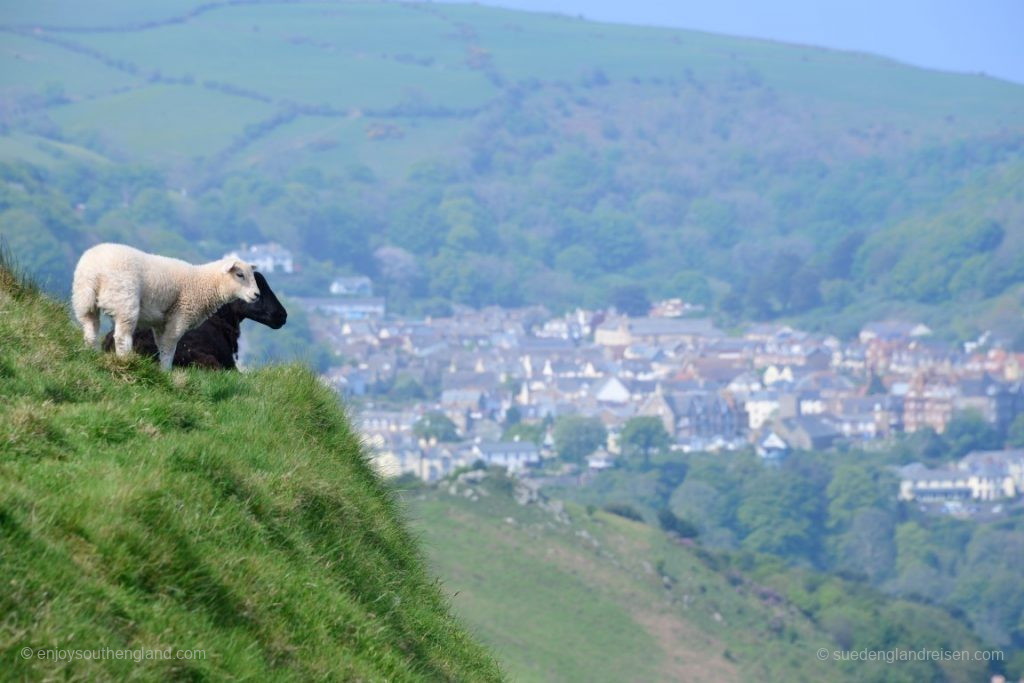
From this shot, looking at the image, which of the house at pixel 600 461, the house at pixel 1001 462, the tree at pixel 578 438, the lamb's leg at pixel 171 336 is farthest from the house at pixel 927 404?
the lamb's leg at pixel 171 336

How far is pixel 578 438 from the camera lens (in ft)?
471

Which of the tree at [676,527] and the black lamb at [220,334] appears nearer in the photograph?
the black lamb at [220,334]

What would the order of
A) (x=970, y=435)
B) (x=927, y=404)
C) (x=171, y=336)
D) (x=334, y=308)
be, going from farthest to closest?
(x=334, y=308)
(x=927, y=404)
(x=970, y=435)
(x=171, y=336)

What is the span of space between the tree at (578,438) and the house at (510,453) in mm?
2111

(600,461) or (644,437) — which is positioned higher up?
(644,437)

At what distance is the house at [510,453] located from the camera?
136 metres

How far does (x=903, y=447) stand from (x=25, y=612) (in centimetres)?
14681

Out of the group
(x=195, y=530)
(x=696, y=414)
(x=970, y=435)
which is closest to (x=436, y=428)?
(x=696, y=414)

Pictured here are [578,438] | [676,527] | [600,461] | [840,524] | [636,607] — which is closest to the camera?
[636,607]

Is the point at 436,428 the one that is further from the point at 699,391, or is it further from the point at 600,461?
the point at 699,391

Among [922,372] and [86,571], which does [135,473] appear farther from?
[922,372]

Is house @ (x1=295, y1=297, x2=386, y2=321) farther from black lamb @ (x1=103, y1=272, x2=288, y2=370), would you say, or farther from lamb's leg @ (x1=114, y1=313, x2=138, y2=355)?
lamb's leg @ (x1=114, y1=313, x2=138, y2=355)

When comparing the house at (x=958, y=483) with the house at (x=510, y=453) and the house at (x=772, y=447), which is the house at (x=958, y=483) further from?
the house at (x=510, y=453)

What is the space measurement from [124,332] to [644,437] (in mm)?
135665
